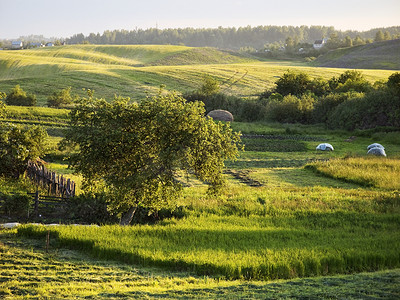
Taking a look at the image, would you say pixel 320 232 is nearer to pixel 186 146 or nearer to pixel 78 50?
pixel 186 146

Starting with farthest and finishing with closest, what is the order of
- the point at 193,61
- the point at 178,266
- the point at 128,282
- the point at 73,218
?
the point at 193,61 → the point at 73,218 → the point at 178,266 → the point at 128,282

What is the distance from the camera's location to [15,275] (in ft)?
44.5

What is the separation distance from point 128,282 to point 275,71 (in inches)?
4764

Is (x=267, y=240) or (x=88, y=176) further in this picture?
(x=88, y=176)

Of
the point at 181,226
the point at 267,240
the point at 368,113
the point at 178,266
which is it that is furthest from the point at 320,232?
the point at 368,113

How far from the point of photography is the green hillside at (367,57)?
473 ft

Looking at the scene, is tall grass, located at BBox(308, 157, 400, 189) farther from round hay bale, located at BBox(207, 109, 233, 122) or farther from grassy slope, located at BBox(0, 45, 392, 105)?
grassy slope, located at BBox(0, 45, 392, 105)

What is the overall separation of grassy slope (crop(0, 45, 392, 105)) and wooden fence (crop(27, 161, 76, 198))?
48.0 m

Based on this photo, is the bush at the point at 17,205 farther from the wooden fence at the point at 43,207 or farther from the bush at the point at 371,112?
the bush at the point at 371,112

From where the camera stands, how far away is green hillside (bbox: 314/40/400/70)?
144 meters

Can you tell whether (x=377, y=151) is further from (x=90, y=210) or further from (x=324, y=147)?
(x=90, y=210)

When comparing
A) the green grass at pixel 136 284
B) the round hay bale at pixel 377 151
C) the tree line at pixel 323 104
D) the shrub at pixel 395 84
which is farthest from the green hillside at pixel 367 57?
the green grass at pixel 136 284

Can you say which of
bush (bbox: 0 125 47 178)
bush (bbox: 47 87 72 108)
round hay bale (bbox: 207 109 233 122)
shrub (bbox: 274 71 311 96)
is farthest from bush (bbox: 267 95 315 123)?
bush (bbox: 0 125 47 178)

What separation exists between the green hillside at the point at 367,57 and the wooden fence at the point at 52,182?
13066 cm
